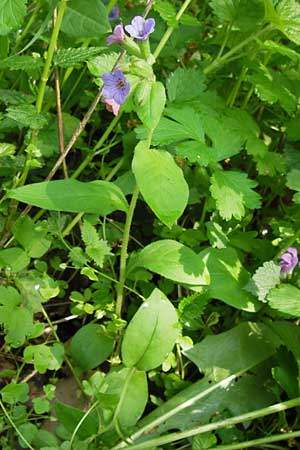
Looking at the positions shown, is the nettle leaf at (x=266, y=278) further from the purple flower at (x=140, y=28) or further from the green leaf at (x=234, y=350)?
the purple flower at (x=140, y=28)

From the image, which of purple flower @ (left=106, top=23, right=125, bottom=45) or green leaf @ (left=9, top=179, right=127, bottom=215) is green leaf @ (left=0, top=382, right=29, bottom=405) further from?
purple flower @ (left=106, top=23, right=125, bottom=45)

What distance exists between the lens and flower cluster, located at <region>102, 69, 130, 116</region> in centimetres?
101

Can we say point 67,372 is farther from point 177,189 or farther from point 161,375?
point 177,189

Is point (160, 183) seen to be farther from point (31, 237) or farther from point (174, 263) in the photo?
point (31, 237)

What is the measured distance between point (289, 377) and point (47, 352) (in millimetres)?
482

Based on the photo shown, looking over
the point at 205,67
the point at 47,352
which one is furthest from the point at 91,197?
the point at 205,67

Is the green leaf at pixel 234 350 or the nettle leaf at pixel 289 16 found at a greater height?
the nettle leaf at pixel 289 16

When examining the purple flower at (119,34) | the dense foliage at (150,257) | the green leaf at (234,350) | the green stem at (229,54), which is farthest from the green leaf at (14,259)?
the green stem at (229,54)

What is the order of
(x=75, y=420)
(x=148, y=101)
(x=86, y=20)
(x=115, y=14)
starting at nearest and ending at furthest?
(x=148, y=101) < (x=75, y=420) < (x=86, y=20) < (x=115, y=14)

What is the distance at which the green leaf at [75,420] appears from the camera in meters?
1.12

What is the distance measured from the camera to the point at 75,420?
3.71 ft

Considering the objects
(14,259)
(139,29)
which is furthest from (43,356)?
(139,29)

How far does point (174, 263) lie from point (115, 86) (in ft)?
1.16

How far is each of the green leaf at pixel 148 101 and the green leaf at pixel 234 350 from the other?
0.53 m
